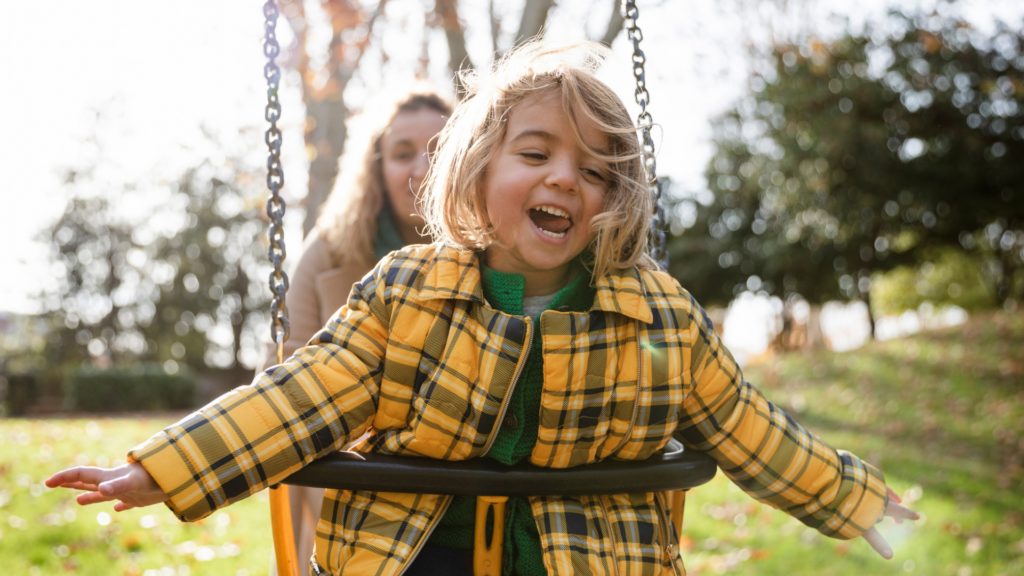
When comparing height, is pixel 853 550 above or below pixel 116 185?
below

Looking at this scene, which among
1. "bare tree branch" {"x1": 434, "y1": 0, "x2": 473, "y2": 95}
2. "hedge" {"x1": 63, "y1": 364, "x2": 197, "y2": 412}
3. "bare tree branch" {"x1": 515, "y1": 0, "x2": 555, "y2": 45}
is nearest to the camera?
"bare tree branch" {"x1": 515, "y1": 0, "x2": 555, "y2": 45}

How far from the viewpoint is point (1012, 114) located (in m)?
14.4

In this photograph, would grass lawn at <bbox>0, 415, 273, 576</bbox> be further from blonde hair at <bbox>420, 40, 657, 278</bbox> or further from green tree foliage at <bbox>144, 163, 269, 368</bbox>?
green tree foliage at <bbox>144, 163, 269, 368</bbox>

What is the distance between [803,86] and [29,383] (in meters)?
15.7

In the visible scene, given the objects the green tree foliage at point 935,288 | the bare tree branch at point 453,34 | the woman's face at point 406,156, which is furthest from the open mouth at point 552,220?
the green tree foliage at point 935,288

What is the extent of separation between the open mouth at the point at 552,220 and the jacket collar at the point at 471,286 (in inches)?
5.3

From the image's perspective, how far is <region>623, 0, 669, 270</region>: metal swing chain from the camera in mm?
1936

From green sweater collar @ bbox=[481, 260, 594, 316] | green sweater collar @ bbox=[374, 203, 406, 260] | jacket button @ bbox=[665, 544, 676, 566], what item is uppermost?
green sweater collar @ bbox=[374, 203, 406, 260]

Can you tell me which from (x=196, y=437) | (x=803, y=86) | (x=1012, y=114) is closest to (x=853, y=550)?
(x=196, y=437)

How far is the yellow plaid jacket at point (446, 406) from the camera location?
62.2 inches

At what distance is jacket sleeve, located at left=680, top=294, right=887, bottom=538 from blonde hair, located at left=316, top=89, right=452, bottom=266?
1.16 meters

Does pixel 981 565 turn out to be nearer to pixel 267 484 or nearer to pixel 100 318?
pixel 267 484

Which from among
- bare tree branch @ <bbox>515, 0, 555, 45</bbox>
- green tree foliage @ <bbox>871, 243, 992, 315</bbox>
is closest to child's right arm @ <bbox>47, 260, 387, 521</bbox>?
bare tree branch @ <bbox>515, 0, 555, 45</bbox>

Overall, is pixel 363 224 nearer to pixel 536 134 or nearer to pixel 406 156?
pixel 406 156
